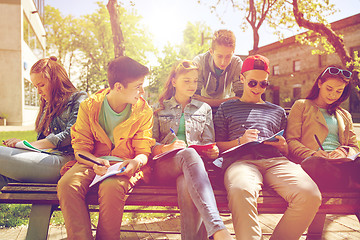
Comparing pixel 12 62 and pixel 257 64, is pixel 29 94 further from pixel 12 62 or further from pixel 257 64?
pixel 257 64

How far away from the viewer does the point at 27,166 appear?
2.76m

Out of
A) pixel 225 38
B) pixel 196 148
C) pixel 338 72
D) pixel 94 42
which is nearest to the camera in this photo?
pixel 196 148

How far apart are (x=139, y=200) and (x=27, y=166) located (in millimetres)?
1017

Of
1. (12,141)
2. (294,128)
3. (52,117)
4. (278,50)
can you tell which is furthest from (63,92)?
(278,50)

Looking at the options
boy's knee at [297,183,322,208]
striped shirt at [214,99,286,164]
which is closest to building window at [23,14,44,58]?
striped shirt at [214,99,286,164]

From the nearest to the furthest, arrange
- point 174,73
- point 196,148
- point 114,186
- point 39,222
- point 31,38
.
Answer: point 114,186 → point 39,222 → point 196,148 → point 174,73 → point 31,38

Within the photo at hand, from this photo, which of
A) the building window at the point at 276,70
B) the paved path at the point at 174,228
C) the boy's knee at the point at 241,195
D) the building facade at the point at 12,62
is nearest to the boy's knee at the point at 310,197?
the boy's knee at the point at 241,195

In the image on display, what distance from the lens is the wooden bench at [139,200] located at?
250cm

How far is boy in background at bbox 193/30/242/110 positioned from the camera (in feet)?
12.3

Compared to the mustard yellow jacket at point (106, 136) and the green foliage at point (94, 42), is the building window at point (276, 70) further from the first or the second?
the mustard yellow jacket at point (106, 136)

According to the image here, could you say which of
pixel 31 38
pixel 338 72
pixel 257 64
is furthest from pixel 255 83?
pixel 31 38

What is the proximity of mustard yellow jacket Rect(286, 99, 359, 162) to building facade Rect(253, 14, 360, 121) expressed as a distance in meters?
25.8

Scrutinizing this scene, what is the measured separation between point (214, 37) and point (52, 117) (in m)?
1.97

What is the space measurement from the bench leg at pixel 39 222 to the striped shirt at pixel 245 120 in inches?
66.1
